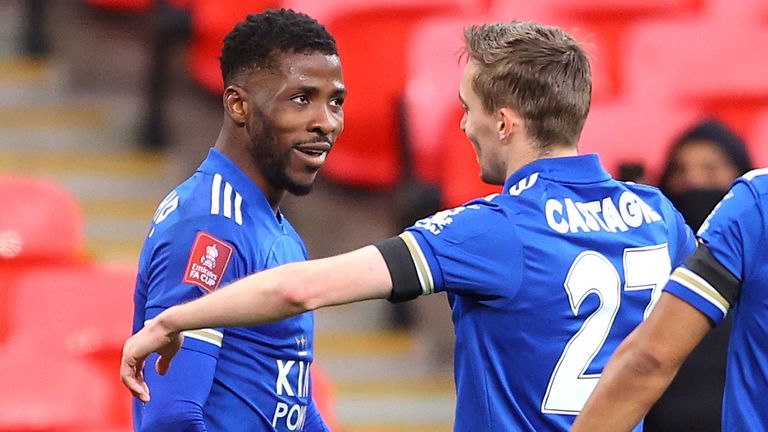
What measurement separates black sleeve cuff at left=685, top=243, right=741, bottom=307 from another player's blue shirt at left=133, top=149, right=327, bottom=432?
0.85 meters

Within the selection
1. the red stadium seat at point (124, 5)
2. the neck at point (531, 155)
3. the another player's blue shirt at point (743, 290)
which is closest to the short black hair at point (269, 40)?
the neck at point (531, 155)

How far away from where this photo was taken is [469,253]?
2447 mm

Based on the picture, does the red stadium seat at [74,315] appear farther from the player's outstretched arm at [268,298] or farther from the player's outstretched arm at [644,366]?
the player's outstretched arm at [644,366]

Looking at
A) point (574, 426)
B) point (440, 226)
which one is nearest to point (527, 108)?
point (440, 226)

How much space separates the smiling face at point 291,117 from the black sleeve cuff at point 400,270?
52 cm

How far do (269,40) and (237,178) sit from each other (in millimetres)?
274

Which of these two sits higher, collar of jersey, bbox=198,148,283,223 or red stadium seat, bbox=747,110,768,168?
collar of jersey, bbox=198,148,283,223

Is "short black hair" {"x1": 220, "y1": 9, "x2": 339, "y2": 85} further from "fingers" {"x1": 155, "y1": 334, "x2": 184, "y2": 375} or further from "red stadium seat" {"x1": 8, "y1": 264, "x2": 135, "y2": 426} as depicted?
"red stadium seat" {"x1": 8, "y1": 264, "x2": 135, "y2": 426}

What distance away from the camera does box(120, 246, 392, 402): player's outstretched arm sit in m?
2.27

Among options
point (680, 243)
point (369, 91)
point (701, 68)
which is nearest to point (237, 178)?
point (680, 243)

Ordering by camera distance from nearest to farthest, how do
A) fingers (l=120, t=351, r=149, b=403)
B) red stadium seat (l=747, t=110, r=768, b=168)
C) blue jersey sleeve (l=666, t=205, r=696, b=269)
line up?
fingers (l=120, t=351, r=149, b=403)
blue jersey sleeve (l=666, t=205, r=696, b=269)
red stadium seat (l=747, t=110, r=768, b=168)

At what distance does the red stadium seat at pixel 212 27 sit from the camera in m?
5.60

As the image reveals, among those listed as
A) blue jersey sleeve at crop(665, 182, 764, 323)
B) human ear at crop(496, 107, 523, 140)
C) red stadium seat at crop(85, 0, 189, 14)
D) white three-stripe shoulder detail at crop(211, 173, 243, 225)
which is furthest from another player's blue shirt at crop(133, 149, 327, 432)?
red stadium seat at crop(85, 0, 189, 14)

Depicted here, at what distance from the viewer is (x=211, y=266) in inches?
103
